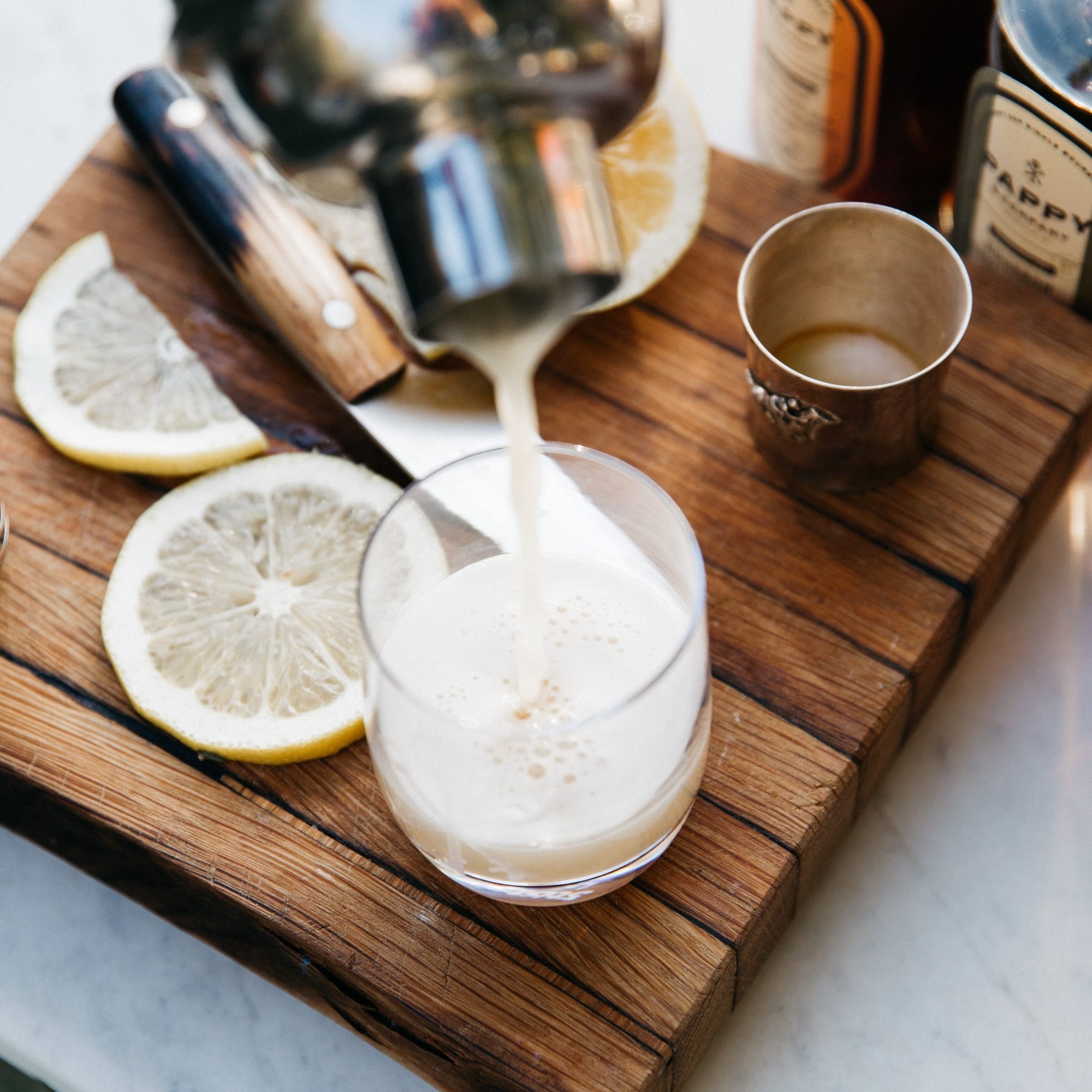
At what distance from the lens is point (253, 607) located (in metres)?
0.96

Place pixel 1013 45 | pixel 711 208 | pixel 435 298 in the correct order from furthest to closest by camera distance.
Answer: pixel 711 208
pixel 1013 45
pixel 435 298

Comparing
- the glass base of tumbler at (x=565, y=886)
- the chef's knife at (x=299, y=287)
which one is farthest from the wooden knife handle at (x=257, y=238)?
the glass base of tumbler at (x=565, y=886)

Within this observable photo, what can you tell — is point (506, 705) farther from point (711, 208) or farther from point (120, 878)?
point (711, 208)

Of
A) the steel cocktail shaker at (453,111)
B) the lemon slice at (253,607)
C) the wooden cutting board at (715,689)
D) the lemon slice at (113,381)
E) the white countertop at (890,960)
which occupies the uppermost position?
the steel cocktail shaker at (453,111)

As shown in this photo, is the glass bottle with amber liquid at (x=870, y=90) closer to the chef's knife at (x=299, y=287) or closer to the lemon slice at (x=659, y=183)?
the lemon slice at (x=659, y=183)

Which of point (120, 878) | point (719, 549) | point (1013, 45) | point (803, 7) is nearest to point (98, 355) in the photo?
point (120, 878)

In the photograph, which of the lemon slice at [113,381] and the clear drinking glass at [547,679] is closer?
the clear drinking glass at [547,679]

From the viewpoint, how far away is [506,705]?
81 centimetres

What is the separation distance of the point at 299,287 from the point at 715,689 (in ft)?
1.44

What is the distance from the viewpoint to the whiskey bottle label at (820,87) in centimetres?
102

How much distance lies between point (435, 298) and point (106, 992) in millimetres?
676

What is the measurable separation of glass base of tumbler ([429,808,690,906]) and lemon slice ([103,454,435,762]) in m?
0.14

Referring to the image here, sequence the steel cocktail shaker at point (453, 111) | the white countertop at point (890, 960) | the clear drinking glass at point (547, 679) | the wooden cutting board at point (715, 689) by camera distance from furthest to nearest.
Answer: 1. the white countertop at point (890, 960)
2. the wooden cutting board at point (715, 689)
3. the clear drinking glass at point (547, 679)
4. the steel cocktail shaker at point (453, 111)

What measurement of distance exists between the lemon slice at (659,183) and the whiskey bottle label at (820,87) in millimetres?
92
